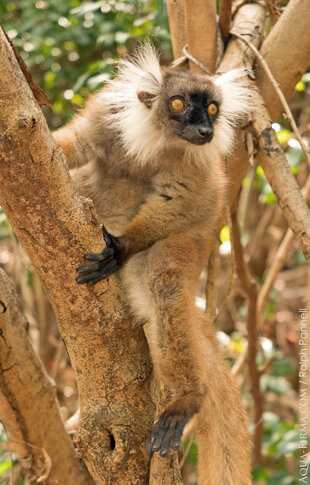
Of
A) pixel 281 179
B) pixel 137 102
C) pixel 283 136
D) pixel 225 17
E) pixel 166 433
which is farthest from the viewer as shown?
pixel 283 136

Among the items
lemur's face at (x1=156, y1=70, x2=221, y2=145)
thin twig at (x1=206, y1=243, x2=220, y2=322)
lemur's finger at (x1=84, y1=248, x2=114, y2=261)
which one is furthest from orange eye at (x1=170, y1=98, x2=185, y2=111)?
lemur's finger at (x1=84, y1=248, x2=114, y2=261)

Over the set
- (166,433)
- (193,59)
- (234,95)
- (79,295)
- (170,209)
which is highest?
(193,59)

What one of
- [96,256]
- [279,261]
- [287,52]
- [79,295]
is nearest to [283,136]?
[279,261]

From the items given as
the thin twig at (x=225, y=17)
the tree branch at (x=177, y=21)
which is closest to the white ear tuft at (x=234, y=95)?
the thin twig at (x=225, y=17)

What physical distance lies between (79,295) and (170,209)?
3.97ft

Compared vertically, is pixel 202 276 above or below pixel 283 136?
below

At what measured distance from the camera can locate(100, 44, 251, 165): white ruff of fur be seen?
382cm

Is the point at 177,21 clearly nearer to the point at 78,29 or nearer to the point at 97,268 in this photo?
the point at 78,29

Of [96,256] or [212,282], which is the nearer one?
[96,256]

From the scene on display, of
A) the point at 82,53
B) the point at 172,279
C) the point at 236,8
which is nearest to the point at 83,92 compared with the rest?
the point at 82,53

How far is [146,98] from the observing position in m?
4.10

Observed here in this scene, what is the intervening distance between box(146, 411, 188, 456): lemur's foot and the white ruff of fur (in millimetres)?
1814

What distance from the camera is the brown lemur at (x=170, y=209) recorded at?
299 cm

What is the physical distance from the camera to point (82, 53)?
6.25 m
